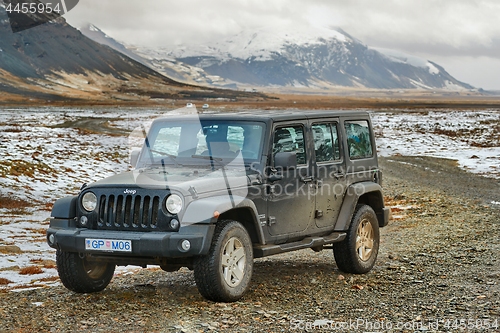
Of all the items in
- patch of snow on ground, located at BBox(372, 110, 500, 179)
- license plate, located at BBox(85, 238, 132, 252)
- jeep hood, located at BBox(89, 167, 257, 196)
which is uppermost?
jeep hood, located at BBox(89, 167, 257, 196)

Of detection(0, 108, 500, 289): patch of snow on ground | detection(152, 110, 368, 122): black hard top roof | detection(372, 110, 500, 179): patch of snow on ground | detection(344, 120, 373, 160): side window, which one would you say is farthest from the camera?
detection(372, 110, 500, 179): patch of snow on ground

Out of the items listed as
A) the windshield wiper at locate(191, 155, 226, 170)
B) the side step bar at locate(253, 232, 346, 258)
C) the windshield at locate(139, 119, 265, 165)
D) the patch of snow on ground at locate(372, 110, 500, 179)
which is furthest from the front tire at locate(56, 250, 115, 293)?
the patch of snow on ground at locate(372, 110, 500, 179)

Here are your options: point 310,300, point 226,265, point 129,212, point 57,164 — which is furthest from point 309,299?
point 57,164

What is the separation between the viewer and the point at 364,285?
9.43 metres

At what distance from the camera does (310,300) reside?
8.47m

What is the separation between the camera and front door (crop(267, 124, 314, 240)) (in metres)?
8.70

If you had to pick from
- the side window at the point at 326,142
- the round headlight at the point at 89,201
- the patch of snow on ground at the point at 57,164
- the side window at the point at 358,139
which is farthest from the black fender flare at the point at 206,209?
the patch of snow on ground at the point at 57,164

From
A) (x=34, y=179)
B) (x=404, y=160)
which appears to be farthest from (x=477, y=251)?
(x=404, y=160)

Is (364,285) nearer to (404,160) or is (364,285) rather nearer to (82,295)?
(82,295)

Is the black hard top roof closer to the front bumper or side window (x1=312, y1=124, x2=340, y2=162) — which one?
side window (x1=312, y1=124, x2=340, y2=162)

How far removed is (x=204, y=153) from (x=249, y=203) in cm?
114

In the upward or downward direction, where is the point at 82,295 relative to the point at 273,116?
downward

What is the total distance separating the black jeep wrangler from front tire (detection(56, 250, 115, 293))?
0.01 meters

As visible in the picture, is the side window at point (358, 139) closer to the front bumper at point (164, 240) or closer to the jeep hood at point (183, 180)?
the jeep hood at point (183, 180)
